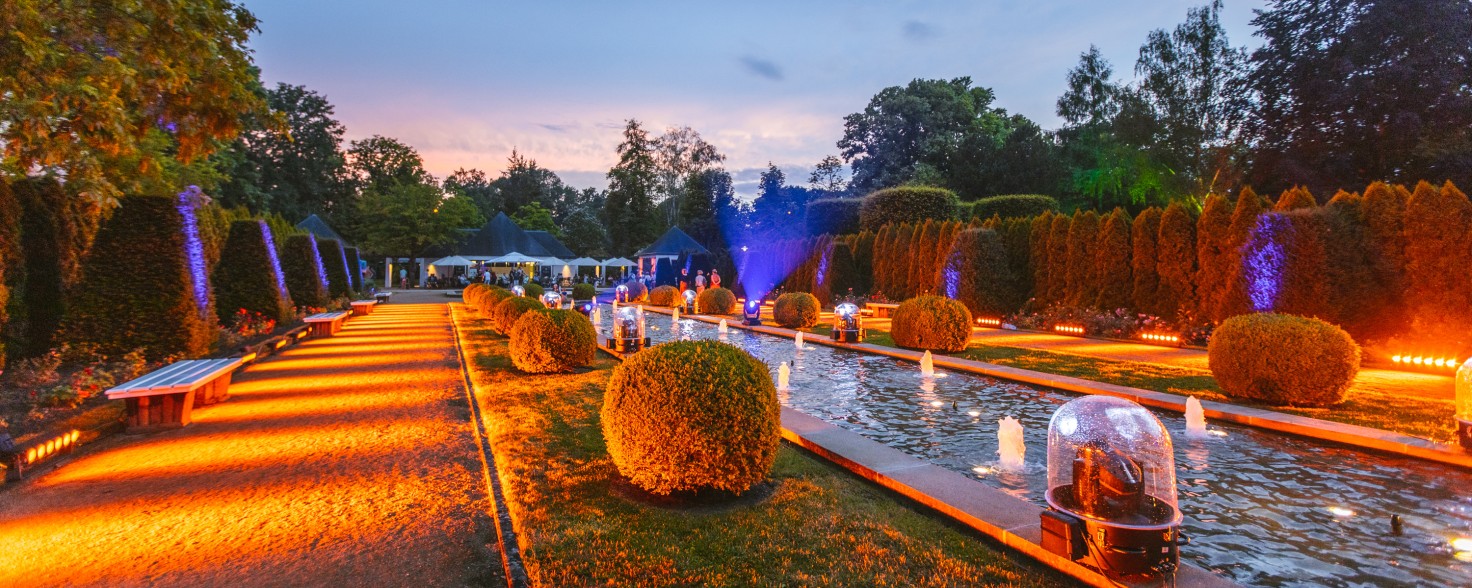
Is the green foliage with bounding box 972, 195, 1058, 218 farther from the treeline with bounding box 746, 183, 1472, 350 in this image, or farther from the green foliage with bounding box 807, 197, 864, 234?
the treeline with bounding box 746, 183, 1472, 350

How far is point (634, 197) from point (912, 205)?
4360cm

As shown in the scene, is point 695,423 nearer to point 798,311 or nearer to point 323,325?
point 798,311

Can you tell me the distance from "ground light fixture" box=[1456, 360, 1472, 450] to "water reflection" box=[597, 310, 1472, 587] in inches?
16.8

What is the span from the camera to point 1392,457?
580cm

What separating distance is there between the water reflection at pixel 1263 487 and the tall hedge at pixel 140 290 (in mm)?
9518

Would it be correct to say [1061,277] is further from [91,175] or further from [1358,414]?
[91,175]

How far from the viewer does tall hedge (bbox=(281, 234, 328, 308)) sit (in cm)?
2141

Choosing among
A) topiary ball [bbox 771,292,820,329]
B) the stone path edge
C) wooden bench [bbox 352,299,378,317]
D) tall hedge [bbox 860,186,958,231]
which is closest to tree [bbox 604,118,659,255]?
tall hedge [bbox 860,186,958,231]

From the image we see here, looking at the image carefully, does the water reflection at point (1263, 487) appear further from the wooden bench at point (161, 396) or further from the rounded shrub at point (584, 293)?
the rounded shrub at point (584, 293)

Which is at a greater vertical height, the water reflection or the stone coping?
the stone coping

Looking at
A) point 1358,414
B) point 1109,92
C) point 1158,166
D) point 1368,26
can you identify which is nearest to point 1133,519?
point 1358,414

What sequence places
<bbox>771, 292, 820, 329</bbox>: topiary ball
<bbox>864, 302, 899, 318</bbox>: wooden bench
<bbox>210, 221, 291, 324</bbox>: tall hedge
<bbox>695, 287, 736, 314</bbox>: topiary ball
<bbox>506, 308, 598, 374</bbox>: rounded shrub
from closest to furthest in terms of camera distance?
<bbox>506, 308, 598, 374</bbox>: rounded shrub < <bbox>210, 221, 291, 324</bbox>: tall hedge < <bbox>771, 292, 820, 329</bbox>: topiary ball < <bbox>864, 302, 899, 318</bbox>: wooden bench < <bbox>695, 287, 736, 314</bbox>: topiary ball

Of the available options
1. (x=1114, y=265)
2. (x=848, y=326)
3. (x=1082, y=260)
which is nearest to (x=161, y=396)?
(x=848, y=326)

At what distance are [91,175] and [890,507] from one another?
31.5 feet
